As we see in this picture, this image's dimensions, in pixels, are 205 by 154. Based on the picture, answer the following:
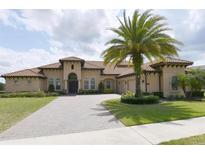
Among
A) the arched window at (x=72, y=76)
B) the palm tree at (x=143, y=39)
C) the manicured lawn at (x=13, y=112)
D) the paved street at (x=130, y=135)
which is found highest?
the palm tree at (x=143, y=39)

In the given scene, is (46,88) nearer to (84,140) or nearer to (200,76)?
(200,76)

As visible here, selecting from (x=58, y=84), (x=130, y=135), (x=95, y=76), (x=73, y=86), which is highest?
(x=95, y=76)

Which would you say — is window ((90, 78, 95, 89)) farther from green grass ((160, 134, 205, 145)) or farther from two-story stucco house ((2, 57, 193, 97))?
green grass ((160, 134, 205, 145))

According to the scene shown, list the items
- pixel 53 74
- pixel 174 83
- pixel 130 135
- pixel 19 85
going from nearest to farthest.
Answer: pixel 130 135 < pixel 174 83 < pixel 19 85 < pixel 53 74

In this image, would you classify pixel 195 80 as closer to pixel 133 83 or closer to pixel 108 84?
pixel 133 83

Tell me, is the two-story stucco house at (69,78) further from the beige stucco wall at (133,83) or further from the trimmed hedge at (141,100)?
the trimmed hedge at (141,100)

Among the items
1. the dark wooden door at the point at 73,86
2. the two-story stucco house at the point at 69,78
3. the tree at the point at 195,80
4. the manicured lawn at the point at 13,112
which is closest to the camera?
the manicured lawn at the point at 13,112

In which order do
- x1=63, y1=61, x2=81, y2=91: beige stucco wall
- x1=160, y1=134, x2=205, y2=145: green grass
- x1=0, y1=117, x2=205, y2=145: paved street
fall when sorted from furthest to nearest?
x1=63, y1=61, x2=81, y2=91: beige stucco wall, x1=0, y1=117, x2=205, y2=145: paved street, x1=160, y1=134, x2=205, y2=145: green grass

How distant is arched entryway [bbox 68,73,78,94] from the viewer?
116ft

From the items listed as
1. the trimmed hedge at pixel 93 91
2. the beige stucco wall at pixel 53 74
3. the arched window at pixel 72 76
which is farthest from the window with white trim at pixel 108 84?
the beige stucco wall at pixel 53 74

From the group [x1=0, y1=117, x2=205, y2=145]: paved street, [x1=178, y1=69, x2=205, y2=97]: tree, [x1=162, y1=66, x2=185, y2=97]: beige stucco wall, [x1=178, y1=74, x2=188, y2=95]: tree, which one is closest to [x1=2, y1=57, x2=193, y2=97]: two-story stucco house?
[x1=162, y1=66, x2=185, y2=97]: beige stucco wall

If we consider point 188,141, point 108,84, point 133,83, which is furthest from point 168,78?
point 188,141

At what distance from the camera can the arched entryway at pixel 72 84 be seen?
35469mm

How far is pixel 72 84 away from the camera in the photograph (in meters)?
35.7
